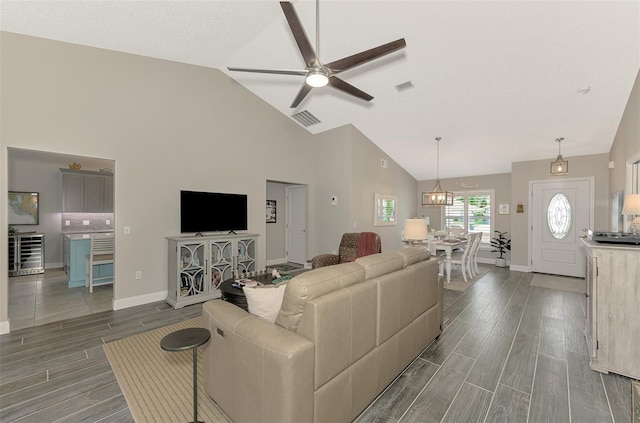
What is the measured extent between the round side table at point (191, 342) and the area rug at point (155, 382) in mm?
256

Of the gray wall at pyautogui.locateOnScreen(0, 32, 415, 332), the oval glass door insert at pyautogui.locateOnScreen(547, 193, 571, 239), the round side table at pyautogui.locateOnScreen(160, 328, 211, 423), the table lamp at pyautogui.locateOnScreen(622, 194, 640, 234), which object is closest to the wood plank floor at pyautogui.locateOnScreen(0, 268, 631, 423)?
the round side table at pyautogui.locateOnScreen(160, 328, 211, 423)

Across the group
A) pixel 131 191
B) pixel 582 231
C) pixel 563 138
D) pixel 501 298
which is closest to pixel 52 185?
pixel 131 191

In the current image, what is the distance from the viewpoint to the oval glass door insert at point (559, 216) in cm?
587

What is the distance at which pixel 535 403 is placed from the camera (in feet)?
6.56

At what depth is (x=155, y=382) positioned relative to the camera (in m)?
2.24

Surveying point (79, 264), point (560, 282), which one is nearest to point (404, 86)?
point (560, 282)

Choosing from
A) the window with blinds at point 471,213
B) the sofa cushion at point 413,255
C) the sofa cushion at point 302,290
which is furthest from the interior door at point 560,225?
the sofa cushion at point 302,290

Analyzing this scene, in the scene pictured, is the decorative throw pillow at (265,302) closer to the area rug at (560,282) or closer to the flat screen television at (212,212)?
the flat screen television at (212,212)

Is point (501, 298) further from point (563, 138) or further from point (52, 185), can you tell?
point (52, 185)

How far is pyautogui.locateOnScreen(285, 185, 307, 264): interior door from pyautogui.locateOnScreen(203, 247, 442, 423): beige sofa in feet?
15.5

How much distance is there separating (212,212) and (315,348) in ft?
12.5

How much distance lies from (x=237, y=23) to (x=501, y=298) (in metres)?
5.59

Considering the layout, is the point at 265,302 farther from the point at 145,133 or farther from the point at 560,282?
the point at 560,282

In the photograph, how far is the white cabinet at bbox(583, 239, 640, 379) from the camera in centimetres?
226
